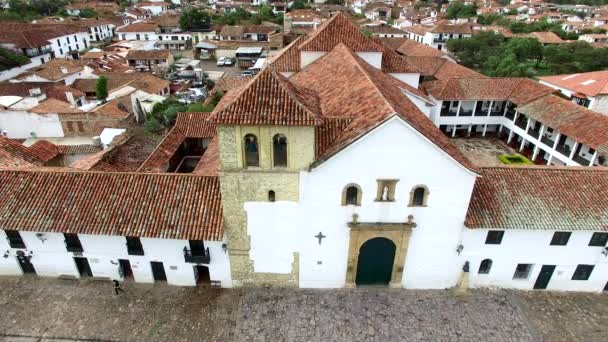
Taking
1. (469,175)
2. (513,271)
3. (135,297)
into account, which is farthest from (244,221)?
(513,271)

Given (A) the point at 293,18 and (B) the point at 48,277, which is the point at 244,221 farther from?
(A) the point at 293,18

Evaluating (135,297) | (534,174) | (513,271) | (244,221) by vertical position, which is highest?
(534,174)

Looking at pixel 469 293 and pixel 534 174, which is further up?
pixel 534 174

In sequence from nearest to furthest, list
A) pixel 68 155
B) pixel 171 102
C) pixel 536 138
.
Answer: pixel 68 155, pixel 536 138, pixel 171 102

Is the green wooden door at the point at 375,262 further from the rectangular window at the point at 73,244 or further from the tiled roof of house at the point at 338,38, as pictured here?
the tiled roof of house at the point at 338,38

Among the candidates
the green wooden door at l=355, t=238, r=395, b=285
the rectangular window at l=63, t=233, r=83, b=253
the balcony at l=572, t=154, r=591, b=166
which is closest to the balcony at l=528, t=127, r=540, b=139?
the balcony at l=572, t=154, r=591, b=166

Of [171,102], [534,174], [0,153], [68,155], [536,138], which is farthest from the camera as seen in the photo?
[171,102]

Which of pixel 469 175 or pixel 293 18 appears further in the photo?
pixel 293 18

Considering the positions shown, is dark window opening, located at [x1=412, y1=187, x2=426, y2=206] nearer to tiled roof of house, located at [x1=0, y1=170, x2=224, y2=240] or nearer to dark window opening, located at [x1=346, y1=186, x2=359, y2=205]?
dark window opening, located at [x1=346, y1=186, x2=359, y2=205]
